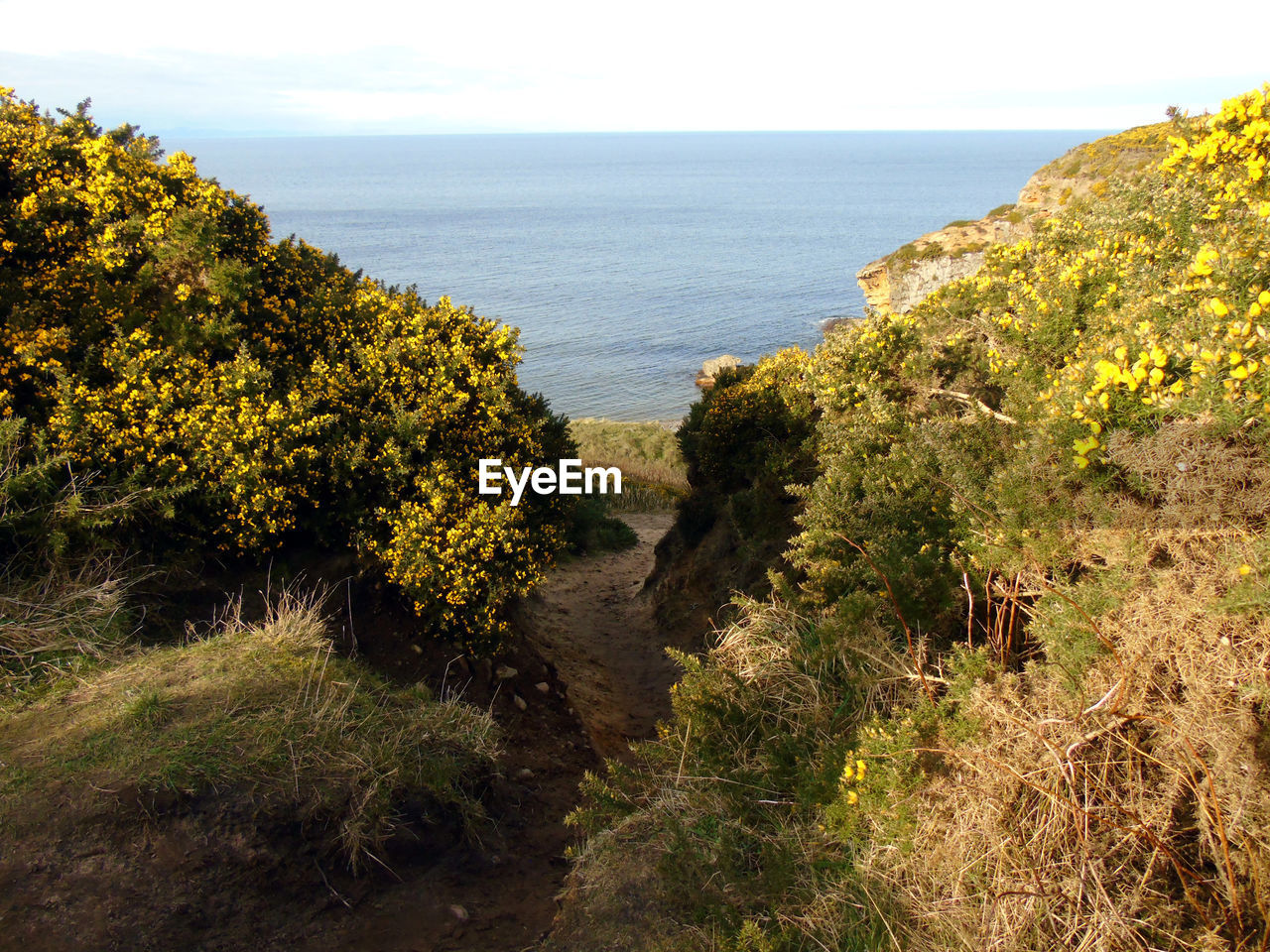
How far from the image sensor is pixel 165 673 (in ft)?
21.8

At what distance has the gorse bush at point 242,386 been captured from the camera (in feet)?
28.5

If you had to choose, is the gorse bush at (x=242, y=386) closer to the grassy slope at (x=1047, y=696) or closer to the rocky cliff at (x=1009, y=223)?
the grassy slope at (x=1047, y=696)

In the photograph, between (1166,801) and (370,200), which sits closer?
(1166,801)

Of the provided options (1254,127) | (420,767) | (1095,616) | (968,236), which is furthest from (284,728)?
(968,236)

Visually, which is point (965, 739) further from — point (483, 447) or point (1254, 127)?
point (483, 447)

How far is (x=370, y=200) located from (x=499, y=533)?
11753 centimetres

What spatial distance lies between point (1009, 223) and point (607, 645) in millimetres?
19980

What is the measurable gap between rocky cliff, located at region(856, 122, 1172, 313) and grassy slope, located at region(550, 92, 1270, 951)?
16.2 meters

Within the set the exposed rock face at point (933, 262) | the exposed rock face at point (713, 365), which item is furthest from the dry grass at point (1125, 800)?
the exposed rock face at point (713, 365)

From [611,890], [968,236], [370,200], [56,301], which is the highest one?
[370,200]

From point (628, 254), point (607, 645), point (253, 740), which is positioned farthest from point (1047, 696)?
point (628, 254)

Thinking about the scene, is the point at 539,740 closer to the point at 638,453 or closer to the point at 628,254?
the point at 638,453

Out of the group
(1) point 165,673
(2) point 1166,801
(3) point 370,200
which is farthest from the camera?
(3) point 370,200

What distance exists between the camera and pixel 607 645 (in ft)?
46.0
